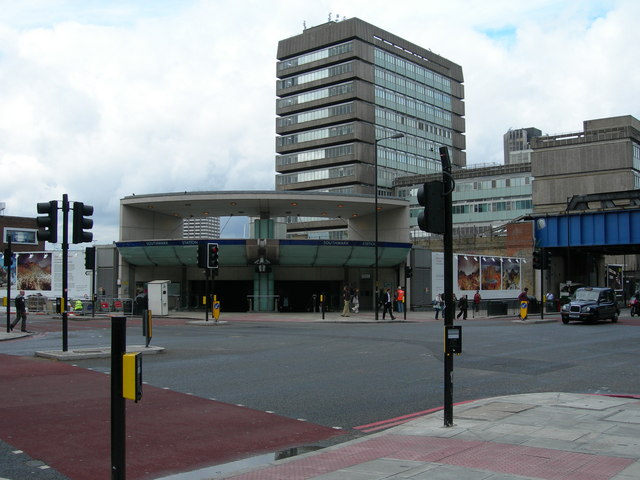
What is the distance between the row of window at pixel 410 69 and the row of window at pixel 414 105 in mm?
4813

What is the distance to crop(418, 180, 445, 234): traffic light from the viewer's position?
853 cm

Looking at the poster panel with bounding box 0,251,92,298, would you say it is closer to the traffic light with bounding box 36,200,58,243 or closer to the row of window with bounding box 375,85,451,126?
the traffic light with bounding box 36,200,58,243

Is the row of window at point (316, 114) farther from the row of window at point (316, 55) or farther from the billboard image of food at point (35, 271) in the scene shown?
the billboard image of food at point (35, 271)

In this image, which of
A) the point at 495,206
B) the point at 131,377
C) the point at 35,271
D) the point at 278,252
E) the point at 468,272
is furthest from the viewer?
the point at 495,206

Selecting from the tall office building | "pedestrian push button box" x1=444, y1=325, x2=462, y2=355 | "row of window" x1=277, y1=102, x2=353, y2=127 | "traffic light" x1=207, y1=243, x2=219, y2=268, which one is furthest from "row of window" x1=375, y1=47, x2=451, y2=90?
"pedestrian push button box" x1=444, y1=325, x2=462, y2=355

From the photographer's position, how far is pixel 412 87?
129 m

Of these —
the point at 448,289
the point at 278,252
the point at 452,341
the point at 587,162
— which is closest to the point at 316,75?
the point at 587,162

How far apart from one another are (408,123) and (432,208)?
122 meters

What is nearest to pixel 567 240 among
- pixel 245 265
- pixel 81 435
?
pixel 245 265

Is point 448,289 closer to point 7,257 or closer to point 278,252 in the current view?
point 7,257

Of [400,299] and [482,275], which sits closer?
[400,299]

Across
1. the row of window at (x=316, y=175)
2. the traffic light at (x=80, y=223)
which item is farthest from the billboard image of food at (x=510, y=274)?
the row of window at (x=316, y=175)

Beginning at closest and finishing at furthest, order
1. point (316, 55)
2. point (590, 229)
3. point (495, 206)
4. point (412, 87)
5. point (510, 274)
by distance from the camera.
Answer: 1. point (590, 229)
2. point (510, 274)
3. point (495, 206)
4. point (316, 55)
5. point (412, 87)

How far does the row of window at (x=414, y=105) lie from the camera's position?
398 ft
